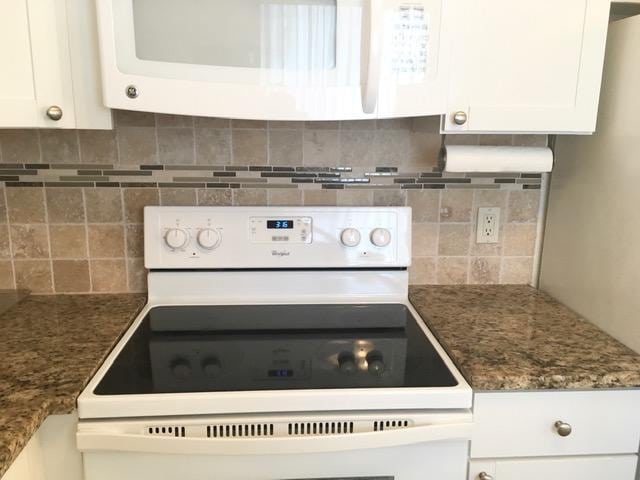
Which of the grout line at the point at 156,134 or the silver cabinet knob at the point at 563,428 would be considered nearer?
the silver cabinet knob at the point at 563,428

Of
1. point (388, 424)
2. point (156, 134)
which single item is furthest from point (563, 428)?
point (156, 134)

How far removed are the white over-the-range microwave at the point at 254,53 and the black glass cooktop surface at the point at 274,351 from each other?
21.2 inches

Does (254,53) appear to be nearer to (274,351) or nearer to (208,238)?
(208,238)

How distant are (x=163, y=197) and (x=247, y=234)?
0.90 ft

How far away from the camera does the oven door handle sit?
950mm

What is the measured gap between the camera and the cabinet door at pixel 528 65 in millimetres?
1159

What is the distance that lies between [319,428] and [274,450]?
3.8 inches

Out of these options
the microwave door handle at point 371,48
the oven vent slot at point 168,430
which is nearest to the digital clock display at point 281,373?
the oven vent slot at point 168,430

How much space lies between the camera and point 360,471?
1.04m

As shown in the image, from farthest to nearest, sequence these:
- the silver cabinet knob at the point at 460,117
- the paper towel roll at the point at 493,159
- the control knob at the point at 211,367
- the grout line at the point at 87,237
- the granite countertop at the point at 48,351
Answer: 1. the grout line at the point at 87,237
2. the paper towel roll at the point at 493,159
3. the silver cabinet knob at the point at 460,117
4. the control knob at the point at 211,367
5. the granite countertop at the point at 48,351

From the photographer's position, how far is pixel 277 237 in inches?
57.3

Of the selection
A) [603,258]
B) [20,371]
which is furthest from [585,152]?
[20,371]

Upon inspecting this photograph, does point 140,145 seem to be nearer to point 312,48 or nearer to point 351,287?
point 312,48

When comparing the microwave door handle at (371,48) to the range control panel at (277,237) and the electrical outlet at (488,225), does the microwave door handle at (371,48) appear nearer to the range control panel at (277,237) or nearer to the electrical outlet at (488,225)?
the range control panel at (277,237)
